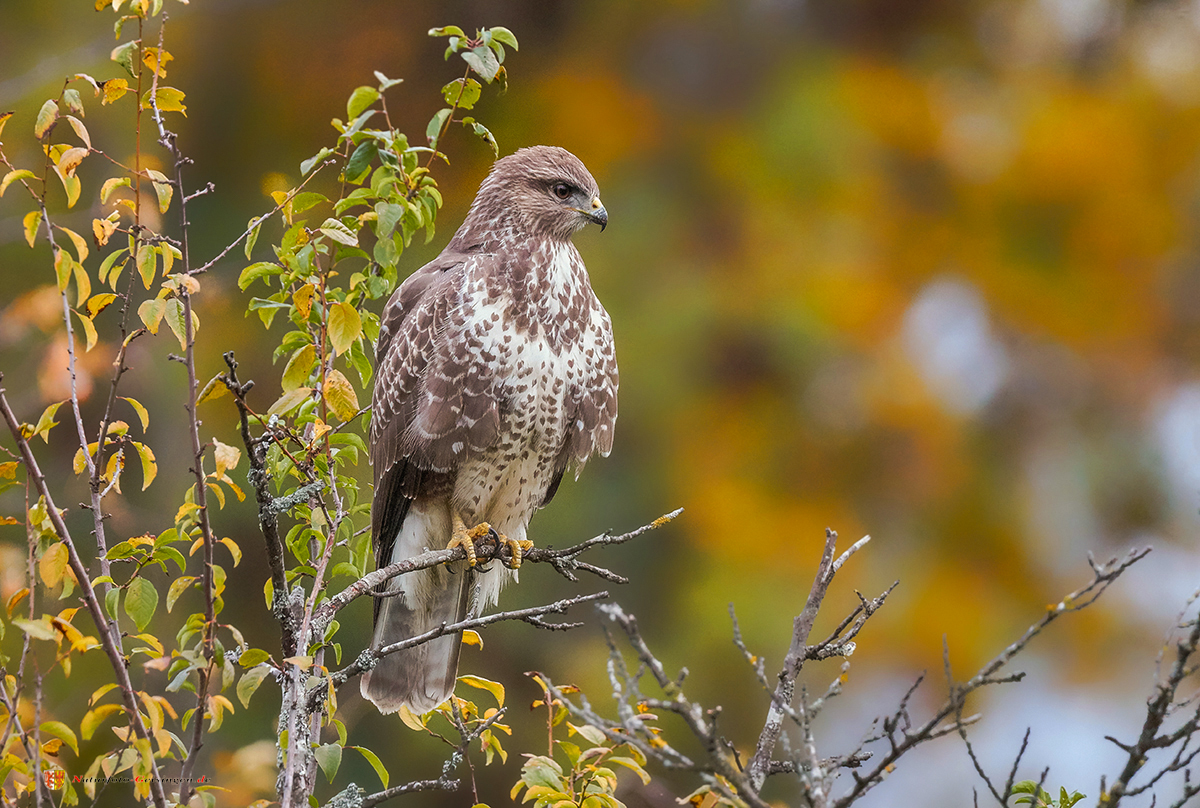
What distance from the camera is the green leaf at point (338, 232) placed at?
2.17 m

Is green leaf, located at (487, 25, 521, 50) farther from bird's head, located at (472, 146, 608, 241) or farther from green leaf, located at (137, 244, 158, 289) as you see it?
bird's head, located at (472, 146, 608, 241)

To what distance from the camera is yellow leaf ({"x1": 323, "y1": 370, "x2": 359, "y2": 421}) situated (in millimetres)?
2303

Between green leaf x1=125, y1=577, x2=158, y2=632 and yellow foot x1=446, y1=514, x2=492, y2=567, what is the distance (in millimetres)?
1125

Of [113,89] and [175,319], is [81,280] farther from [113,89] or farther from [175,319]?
[113,89]

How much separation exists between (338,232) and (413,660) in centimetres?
156

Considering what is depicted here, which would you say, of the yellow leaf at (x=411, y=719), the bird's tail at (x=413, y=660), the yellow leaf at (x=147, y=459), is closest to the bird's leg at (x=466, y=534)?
the bird's tail at (x=413, y=660)

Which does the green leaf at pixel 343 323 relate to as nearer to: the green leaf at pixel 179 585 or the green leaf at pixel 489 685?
the green leaf at pixel 179 585

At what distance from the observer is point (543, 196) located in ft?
11.1

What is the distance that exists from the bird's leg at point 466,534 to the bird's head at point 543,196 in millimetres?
815

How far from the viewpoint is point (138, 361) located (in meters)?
5.80

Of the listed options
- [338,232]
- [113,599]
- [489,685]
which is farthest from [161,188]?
[489,685]

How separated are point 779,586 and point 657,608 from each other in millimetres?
743

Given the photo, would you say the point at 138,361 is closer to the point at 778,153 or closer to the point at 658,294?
the point at 658,294

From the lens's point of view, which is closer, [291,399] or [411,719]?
[291,399]
